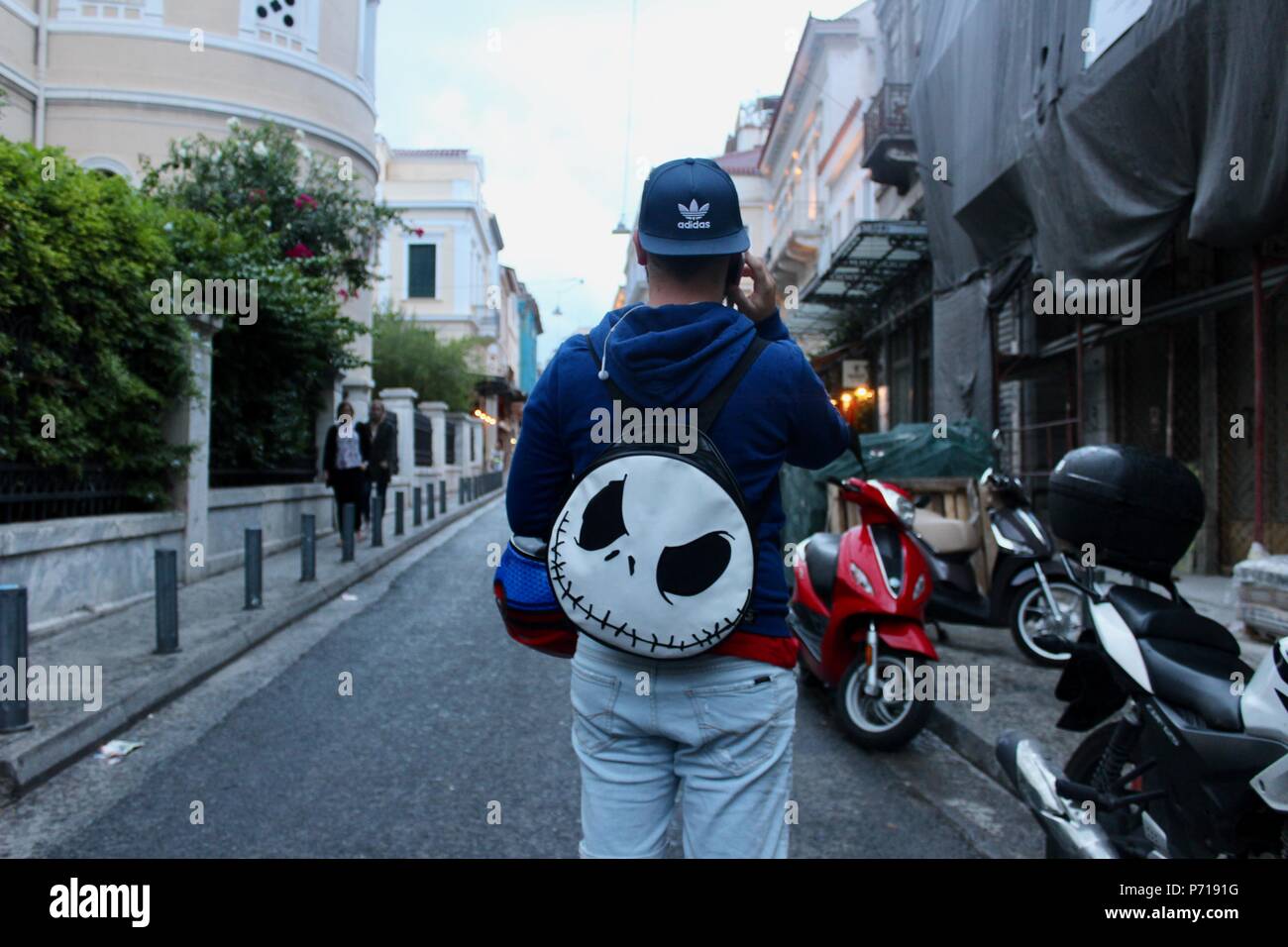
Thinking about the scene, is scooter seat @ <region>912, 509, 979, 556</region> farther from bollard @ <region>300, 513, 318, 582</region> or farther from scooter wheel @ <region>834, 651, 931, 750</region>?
bollard @ <region>300, 513, 318, 582</region>

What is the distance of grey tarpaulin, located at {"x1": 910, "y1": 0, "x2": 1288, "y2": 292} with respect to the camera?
5176mm

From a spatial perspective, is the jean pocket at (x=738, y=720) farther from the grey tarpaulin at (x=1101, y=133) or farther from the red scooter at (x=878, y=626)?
the grey tarpaulin at (x=1101, y=133)

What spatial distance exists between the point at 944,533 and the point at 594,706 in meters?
4.99

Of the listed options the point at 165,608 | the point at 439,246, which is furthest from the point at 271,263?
the point at 439,246

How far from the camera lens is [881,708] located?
4410 millimetres

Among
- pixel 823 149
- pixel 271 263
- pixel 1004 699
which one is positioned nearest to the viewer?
pixel 1004 699

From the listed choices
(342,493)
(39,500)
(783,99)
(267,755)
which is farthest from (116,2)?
(783,99)

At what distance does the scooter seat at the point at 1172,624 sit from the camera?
253 cm

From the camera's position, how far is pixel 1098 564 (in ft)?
9.42

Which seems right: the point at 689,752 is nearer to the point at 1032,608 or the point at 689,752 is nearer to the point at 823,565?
the point at 823,565

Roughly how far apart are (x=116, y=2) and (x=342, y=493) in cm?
1031

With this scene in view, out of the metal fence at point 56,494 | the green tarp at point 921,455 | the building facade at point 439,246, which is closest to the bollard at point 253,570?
the metal fence at point 56,494

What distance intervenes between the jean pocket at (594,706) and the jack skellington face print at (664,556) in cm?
14

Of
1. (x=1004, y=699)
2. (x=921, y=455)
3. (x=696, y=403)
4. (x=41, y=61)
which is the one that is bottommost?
(x=1004, y=699)
